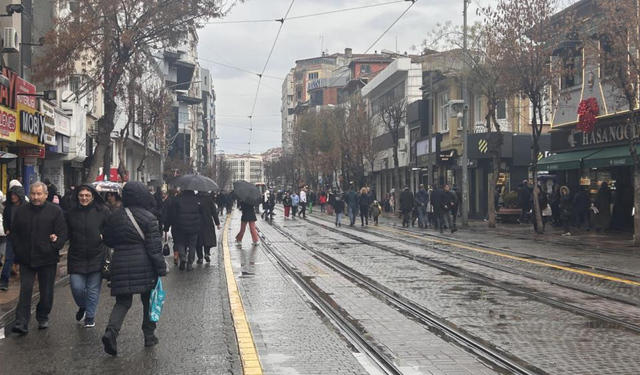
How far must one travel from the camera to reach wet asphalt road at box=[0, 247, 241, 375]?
732 cm

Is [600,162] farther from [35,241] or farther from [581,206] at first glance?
[35,241]

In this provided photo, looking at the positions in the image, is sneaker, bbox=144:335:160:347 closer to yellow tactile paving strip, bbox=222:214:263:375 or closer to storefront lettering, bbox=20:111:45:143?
yellow tactile paving strip, bbox=222:214:263:375

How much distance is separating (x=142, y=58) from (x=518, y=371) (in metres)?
20.1

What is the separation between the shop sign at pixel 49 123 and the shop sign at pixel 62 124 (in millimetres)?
768

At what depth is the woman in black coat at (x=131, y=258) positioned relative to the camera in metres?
7.84

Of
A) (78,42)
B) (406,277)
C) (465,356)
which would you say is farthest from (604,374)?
(78,42)

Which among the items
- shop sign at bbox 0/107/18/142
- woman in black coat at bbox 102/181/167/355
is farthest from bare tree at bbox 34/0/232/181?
woman in black coat at bbox 102/181/167/355

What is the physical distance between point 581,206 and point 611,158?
2.37m

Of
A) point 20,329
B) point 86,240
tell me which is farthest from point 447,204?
point 20,329

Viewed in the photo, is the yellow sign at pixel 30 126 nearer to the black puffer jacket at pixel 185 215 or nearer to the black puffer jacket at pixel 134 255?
the black puffer jacket at pixel 185 215

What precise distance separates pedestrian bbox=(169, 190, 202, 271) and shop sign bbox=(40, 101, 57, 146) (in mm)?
12579

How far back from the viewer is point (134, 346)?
838cm

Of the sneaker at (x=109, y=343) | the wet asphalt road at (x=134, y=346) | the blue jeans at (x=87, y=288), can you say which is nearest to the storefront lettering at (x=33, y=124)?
the wet asphalt road at (x=134, y=346)

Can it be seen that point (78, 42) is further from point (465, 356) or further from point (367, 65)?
point (367, 65)
